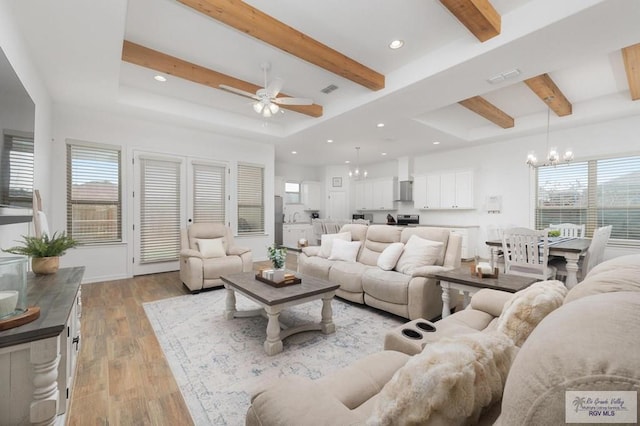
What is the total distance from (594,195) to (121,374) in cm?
735

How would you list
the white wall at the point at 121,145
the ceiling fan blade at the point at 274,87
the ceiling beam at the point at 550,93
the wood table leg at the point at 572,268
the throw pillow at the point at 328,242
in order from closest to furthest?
the ceiling fan blade at the point at 274,87 < the wood table leg at the point at 572,268 < the ceiling beam at the point at 550,93 < the throw pillow at the point at 328,242 < the white wall at the point at 121,145

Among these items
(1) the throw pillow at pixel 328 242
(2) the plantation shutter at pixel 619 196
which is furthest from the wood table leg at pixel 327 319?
(2) the plantation shutter at pixel 619 196

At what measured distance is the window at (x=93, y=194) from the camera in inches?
172

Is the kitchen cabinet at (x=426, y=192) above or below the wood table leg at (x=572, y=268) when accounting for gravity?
above

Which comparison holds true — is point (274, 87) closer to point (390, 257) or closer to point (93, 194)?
point (390, 257)

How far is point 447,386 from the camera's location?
667 mm

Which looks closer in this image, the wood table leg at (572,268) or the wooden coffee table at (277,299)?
the wooden coffee table at (277,299)

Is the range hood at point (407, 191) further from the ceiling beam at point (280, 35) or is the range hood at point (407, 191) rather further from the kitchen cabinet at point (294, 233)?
the ceiling beam at point (280, 35)

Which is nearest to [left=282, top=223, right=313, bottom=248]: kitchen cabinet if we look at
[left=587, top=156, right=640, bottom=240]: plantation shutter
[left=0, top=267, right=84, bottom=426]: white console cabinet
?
[left=587, top=156, right=640, bottom=240]: plantation shutter

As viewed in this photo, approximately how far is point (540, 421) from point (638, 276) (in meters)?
0.80

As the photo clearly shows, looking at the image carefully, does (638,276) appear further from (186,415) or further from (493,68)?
(493,68)

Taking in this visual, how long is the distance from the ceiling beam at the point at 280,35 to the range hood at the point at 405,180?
4730 mm

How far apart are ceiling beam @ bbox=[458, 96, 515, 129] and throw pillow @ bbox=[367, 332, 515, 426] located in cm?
462

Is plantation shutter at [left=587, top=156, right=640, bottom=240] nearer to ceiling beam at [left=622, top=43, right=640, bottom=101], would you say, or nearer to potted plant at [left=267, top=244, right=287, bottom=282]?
ceiling beam at [left=622, top=43, right=640, bottom=101]
